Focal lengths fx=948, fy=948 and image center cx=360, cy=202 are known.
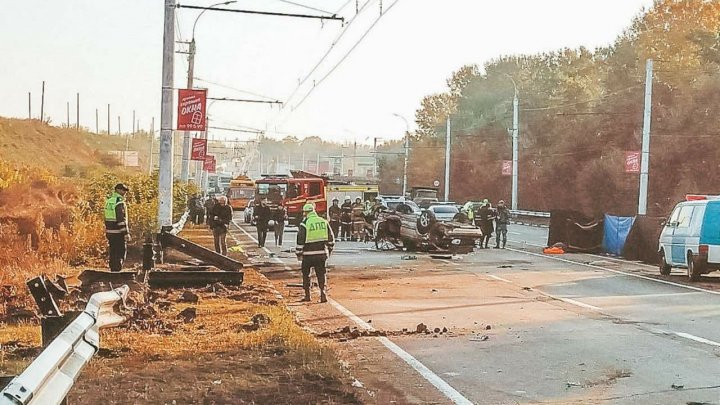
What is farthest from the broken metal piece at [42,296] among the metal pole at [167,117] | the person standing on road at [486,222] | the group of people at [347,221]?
the group of people at [347,221]

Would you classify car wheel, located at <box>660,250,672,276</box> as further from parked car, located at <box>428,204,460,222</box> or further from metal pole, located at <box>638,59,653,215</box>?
metal pole, located at <box>638,59,653,215</box>

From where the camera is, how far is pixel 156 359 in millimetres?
9773

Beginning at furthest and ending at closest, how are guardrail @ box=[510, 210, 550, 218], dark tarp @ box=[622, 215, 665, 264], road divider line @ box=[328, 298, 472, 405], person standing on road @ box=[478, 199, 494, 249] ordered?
guardrail @ box=[510, 210, 550, 218] < person standing on road @ box=[478, 199, 494, 249] < dark tarp @ box=[622, 215, 665, 264] < road divider line @ box=[328, 298, 472, 405]

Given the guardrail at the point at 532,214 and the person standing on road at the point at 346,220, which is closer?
the person standing on road at the point at 346,220

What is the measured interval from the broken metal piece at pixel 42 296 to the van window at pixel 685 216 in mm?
19233

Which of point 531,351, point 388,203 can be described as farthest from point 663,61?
point 531,351

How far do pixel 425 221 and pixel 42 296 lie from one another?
24.3m

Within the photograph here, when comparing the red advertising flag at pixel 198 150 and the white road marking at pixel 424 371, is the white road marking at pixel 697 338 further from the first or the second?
the red advertising flag at pixel 198 150

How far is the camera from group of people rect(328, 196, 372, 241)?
36.2 metres

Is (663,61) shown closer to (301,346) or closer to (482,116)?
(482,116)

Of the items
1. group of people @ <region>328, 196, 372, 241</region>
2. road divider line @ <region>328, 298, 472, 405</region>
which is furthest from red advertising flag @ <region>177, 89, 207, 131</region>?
group of people @ <region>328, 196, 372, 241</region>

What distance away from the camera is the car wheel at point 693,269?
70.4 ft

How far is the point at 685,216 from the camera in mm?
22750

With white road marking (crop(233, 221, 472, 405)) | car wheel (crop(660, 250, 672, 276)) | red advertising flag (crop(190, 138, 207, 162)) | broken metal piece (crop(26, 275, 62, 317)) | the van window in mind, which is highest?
red advertising flag (crop(190, 138, 207, 162))
